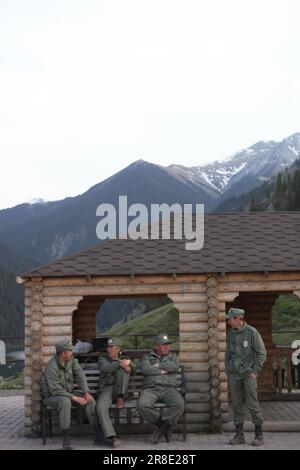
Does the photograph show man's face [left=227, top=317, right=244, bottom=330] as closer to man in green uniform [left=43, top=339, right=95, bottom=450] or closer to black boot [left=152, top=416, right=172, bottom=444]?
black boot [left=152, top=416, right=172, bottom=444]

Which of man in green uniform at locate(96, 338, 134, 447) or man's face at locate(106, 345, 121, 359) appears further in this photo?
man's face at locate(106, 345, 121, 359)

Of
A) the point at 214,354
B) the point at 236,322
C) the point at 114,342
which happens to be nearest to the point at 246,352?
the point at 236,322

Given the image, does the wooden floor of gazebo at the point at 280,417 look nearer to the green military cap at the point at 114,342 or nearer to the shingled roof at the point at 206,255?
the green military cap at the point at 114,342

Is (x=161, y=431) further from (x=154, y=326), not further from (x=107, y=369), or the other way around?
(x=154, y=326)

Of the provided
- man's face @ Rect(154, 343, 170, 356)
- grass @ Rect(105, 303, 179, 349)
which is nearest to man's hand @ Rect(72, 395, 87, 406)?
man's face @ Rect(154, 343, 170, 356)

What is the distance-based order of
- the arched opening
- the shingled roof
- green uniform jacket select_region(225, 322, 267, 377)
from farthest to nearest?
the arched opening < the shingled roof < green uniform jacket select_region(225, 322, 267, 377)

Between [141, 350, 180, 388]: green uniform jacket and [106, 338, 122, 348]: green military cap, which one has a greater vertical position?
[106, 338, 122, 348]: green military cap

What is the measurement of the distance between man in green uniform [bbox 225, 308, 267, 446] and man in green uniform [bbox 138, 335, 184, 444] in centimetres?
84

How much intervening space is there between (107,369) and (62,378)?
2.17 feet

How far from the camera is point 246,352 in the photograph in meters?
9.22

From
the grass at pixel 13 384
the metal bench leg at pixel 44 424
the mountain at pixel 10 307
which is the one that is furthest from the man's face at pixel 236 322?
the mountain at pixel 10 307

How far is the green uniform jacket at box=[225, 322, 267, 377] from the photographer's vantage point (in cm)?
915
